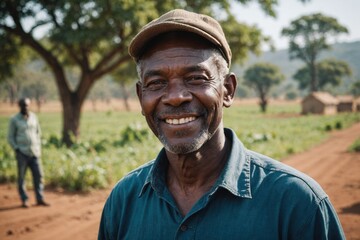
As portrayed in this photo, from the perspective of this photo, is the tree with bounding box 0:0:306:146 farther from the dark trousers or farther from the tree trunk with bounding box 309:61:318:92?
the tree trunk with bounding box 309:61:318:92

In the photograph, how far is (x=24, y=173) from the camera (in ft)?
22.0

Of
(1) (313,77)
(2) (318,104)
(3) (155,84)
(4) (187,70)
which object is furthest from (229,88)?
(1) (313,77)

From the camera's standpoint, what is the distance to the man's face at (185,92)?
5.68 ft

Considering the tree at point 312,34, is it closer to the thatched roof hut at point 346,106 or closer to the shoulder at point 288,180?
the thatched roof hut at point 346,106

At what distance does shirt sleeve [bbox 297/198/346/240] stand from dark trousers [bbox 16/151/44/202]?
6550 mm

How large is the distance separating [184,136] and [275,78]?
61.5 m

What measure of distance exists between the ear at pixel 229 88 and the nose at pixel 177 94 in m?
0.33

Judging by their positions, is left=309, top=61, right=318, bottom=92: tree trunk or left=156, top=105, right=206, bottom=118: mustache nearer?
left=156, top=105, right=206, bottom=118: mustache

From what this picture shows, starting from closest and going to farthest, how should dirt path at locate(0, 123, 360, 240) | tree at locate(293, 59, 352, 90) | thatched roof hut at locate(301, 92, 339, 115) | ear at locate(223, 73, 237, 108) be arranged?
ear at locate(223, 73, 237, 108) → dirt path at locate(0, 123, 360, 240) → thatched roof hut at locate(301, 92, 339, 115) → tree at locate(293, 59, 352, 90)

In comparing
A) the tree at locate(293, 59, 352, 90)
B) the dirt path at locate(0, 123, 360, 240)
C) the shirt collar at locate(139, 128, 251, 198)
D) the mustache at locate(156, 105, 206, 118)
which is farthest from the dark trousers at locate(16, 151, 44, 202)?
the tree at locate(293, 59, 352, 90)

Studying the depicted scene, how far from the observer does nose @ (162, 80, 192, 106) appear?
1704 mm

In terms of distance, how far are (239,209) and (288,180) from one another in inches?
11.5

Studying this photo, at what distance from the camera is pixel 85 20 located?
12.2 metres

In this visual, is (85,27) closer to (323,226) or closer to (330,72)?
(323,226)
